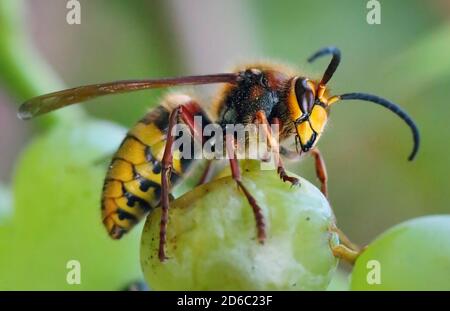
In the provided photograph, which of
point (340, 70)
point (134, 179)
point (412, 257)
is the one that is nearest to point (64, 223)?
point (134, 179)

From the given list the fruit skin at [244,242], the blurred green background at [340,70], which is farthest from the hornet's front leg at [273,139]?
the blurred green background at [340,70]

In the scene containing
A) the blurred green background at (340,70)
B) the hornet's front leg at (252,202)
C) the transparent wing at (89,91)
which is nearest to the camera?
the hornet's front leg at (252,202)

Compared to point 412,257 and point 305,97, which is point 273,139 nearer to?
point 305,97

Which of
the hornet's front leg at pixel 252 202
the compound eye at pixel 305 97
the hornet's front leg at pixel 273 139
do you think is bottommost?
the hornet's front leg at pixel 252 202

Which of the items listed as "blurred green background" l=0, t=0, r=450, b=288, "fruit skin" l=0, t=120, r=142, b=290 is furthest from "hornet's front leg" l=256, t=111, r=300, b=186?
"blurred green background" l=0, t=0, r=450, b=288

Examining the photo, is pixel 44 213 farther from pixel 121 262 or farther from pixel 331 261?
pixel 331 261

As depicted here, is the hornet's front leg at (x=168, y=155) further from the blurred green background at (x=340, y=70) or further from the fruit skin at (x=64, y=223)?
the blurred green background at (x=340, y=70)
